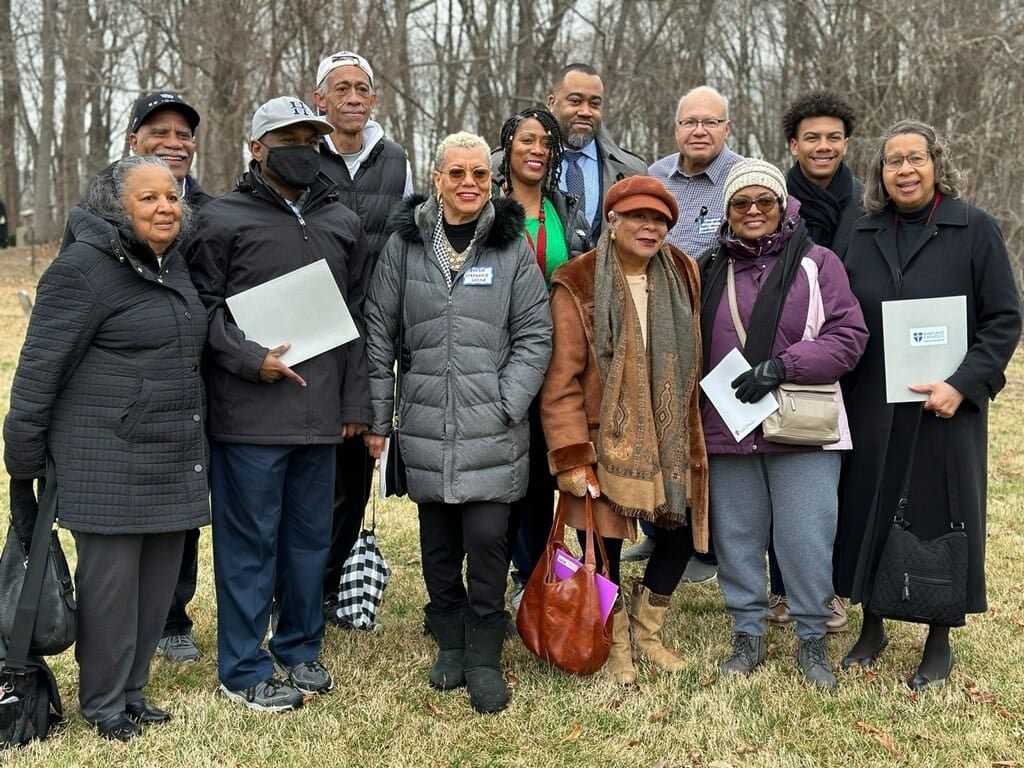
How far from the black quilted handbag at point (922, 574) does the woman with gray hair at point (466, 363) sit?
1.61 m

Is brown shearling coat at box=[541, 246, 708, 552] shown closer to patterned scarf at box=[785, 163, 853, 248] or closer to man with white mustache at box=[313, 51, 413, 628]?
patterned scarf at box=[785, 163, 853, 248]

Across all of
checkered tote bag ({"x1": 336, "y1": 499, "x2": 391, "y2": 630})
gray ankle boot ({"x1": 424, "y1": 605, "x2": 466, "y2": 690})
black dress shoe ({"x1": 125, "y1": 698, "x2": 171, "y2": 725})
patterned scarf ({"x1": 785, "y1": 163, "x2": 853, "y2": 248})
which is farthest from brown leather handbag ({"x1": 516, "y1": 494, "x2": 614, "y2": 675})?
patterned scarf ({"x1": 785, "y1": 163, "x2": 853, "y2": 248})

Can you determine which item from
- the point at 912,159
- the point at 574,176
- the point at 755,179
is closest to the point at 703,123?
the point at 574,176

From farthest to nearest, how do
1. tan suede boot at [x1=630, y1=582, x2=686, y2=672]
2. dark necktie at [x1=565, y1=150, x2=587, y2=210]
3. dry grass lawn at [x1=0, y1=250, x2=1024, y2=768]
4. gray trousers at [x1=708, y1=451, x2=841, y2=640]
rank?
dark necktie at [x1=565, y1=150, x2=587, y2=210] < tan suede boot at [x1=630, y1=582, x2=686, y2=672] < gray trousers at [x1=708, y1=451, x2=841, y2=640] < dry grass lawn at [x1=0, y1=250, x2=1024, y2=768]

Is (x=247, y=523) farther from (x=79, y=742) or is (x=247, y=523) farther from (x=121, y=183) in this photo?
(x=121, y=183)

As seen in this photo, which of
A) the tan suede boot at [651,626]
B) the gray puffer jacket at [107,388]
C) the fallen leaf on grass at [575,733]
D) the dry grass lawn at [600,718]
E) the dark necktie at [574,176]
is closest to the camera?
the gray puffer jacket at [107,388]

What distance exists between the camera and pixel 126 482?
3.70m

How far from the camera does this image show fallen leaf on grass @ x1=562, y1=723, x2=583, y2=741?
3.97 m

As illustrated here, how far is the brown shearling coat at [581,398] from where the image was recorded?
430 cm

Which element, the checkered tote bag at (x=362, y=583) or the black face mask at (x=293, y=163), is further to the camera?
the checkered tote bag at (x=362, y=583)

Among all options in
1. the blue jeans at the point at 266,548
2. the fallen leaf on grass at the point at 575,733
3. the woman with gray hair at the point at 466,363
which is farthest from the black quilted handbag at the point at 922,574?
the blue jeans at the point at 266,548

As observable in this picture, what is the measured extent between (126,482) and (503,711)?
178 centimetres

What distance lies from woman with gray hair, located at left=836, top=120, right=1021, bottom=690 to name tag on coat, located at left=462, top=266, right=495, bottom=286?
5.35 feet

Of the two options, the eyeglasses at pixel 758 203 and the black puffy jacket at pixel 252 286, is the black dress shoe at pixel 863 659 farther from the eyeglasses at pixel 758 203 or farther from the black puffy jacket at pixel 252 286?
the black puffy jacket at pixel 252 286
